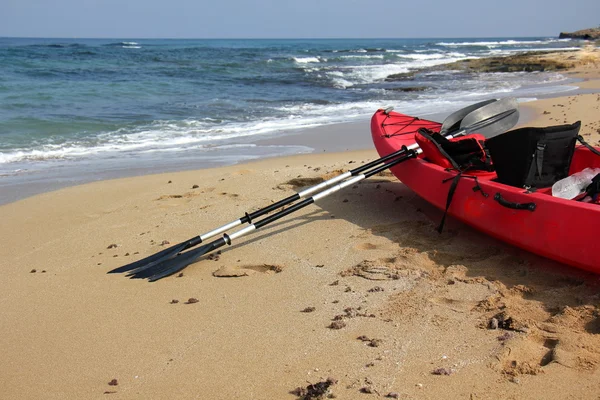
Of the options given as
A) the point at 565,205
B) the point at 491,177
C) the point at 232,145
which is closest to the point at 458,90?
the point at 232,145

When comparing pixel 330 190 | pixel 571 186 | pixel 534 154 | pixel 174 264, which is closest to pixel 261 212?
pixel 330 190

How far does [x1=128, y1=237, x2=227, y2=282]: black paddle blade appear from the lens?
4171 mm

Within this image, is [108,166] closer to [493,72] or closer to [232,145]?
[232,145]

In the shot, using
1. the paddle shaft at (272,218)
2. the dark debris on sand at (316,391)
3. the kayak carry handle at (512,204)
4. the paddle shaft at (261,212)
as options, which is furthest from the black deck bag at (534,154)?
the dark debris on sand at (316,391)

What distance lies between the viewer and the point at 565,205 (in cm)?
348

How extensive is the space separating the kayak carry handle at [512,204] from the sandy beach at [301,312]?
1.26 ft

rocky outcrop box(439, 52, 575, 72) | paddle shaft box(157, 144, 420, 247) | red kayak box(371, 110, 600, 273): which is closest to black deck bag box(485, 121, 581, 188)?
red kayak box(371, 110, 600, 273)

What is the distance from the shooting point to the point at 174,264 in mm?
4254

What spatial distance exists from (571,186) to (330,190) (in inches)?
72.0

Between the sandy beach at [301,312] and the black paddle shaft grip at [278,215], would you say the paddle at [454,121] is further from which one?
the black paddle shaft grip at [278,215]

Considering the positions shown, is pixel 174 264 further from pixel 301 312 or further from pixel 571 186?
Answer: pixel 571 186

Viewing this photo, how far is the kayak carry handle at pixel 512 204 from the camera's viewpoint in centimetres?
367

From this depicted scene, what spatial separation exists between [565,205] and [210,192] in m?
3.64
